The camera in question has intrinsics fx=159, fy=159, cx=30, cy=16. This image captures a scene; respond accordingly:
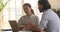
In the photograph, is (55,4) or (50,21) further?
(55,4)

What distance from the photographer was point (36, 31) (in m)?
1.90

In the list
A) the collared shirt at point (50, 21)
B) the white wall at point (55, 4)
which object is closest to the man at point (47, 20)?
the collared shirt at point (50, 21)

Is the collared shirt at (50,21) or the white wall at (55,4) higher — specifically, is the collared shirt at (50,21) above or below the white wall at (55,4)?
below

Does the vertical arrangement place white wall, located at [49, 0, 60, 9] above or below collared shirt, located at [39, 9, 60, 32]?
above

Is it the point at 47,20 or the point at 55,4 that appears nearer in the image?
the point at 47,20

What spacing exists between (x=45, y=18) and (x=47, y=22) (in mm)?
73

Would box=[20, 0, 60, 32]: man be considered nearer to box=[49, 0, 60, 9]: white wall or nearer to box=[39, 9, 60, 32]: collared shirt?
box=[39, 9, 60, 32]: collared shirt

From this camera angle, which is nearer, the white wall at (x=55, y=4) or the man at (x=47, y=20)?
the man at (x=47, y=20)

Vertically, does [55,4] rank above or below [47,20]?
above

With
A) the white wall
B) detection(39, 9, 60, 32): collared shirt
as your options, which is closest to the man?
detection(39, 9, 60, 32): collared shirt

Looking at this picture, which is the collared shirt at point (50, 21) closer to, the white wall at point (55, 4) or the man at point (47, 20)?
the man at point (47, 20)

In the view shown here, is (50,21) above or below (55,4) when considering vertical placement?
below

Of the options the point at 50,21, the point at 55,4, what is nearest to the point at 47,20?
the point at 50,21

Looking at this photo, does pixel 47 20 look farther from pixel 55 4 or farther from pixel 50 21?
pixel 55 4
